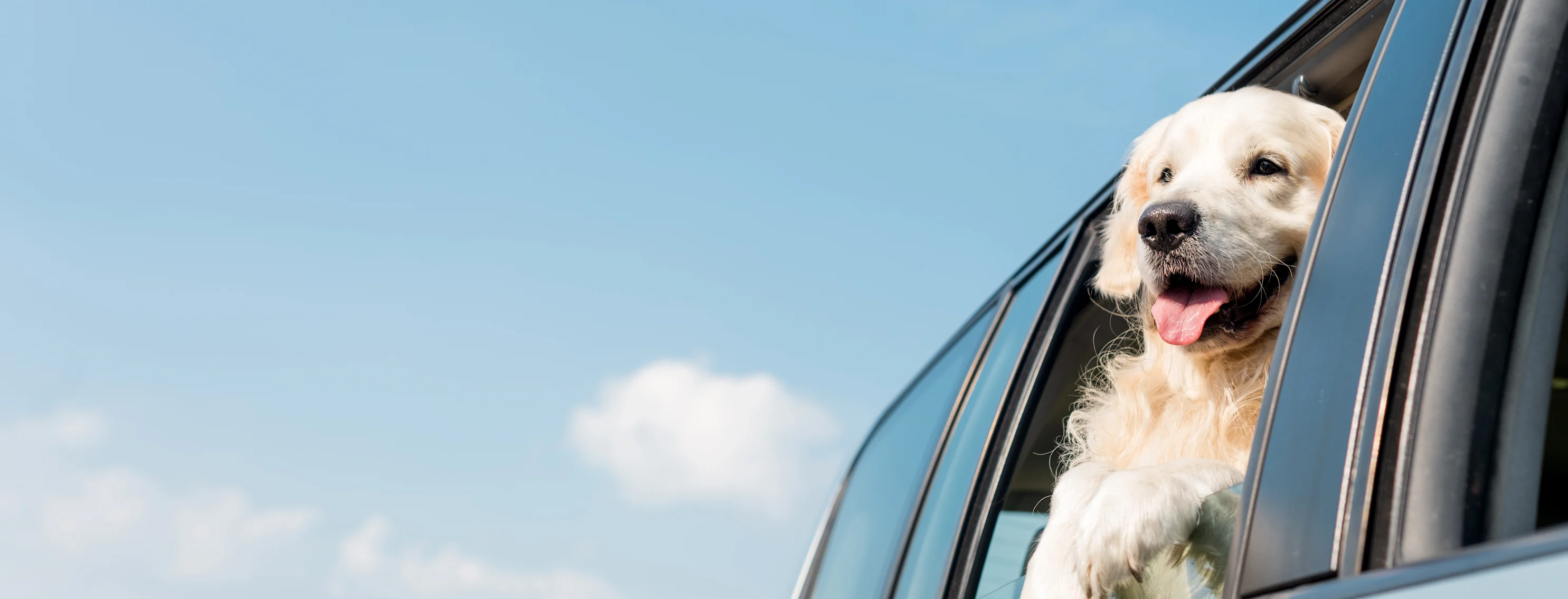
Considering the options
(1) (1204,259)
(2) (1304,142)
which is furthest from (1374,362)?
(2) (1304,142)

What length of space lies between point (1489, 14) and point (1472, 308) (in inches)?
14.9

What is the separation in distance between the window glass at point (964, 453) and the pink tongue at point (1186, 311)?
0.42 meters

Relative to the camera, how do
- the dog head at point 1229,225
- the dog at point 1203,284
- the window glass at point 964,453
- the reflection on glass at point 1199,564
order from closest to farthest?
the reflection on glass at point 1199,564 < the dog at point 1203,284 < the dog head at point 1229,225 < the window glass at point 964,453

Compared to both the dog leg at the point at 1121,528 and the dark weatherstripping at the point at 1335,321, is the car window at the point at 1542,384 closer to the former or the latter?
the dark weatherstripping at the point at 1335,321

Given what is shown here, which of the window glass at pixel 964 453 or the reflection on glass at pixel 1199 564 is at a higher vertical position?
the window glass at pixel 964 453

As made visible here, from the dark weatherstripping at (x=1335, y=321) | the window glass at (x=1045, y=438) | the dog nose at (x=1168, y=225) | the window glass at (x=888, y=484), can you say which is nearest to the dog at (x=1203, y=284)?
the dog nose at (x=1168, y=225)

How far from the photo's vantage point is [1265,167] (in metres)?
3.13

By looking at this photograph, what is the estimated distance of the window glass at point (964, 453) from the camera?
3.25 m

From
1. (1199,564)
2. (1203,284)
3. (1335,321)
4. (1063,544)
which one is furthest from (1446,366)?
(1203,284)

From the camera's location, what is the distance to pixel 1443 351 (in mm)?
1167

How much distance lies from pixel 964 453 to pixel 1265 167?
1.13m

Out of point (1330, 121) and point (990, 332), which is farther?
point (990, 332)

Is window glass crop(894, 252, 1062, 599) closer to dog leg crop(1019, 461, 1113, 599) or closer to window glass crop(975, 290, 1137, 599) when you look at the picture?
window glass crop(975, 290, 1137, 599)

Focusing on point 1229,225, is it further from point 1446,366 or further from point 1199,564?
point 1446,366
